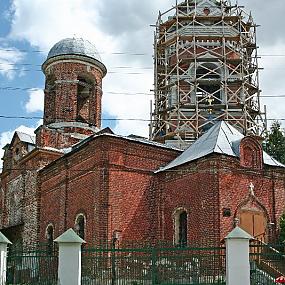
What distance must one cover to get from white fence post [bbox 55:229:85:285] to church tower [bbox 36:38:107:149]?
32.2 ft

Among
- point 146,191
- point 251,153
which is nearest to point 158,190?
point 146,191

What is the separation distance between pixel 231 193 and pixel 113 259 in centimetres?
425

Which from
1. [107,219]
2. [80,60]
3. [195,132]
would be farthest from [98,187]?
[80,60]

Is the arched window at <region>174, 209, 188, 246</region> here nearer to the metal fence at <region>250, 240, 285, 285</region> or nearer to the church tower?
the metal fence at <region>250, 240, 285, 285</region>

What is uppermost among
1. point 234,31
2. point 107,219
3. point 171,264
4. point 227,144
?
point 234,31

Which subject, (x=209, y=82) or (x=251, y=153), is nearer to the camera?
(x=251, y=153)

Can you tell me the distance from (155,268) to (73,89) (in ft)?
36.0

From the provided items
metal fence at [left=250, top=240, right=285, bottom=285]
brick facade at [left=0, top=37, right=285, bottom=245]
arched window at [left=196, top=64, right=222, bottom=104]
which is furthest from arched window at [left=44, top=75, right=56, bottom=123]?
metal fence at [left=250, top=240, right=285, bottom=285]

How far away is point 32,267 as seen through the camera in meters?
13.6

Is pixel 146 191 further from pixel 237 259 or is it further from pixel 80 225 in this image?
pixel 237 259

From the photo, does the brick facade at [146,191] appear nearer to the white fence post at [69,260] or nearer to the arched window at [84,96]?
the arched window at [84,96]

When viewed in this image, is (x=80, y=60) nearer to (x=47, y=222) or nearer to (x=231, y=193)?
(x=47, y=222)

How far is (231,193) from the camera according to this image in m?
15.3

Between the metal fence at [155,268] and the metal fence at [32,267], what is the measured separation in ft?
2.51
